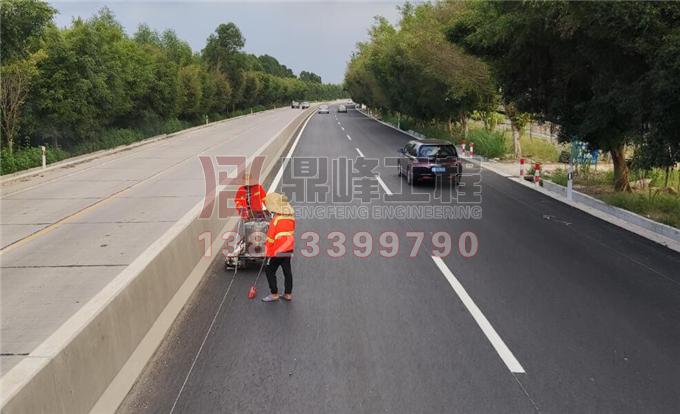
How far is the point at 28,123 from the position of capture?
2741cm

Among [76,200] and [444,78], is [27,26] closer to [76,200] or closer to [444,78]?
[76,200]

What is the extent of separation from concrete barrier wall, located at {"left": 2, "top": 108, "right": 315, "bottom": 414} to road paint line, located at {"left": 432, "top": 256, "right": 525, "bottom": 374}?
395cm

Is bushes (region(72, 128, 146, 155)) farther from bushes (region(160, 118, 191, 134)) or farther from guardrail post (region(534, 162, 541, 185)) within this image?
guardrail post (region(534, 162, 541, 185))

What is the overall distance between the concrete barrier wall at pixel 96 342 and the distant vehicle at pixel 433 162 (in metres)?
10.8

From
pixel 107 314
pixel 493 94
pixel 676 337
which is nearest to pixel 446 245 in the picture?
pixel 676 337

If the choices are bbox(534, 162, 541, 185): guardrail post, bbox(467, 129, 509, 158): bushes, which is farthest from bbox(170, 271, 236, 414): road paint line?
bbox(467, 129, 509, 158): bushes

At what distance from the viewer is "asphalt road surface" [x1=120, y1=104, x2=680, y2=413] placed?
207 inches

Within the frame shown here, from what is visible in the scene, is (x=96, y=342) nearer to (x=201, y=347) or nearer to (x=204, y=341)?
(x=201, y=347)

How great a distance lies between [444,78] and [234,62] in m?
65.7

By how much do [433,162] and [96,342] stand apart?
14086 millimetres

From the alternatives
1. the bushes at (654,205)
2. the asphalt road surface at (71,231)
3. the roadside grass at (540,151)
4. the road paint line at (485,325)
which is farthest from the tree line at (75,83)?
the roadside grass at (540,151)

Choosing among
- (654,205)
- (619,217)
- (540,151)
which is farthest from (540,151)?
(619,217)

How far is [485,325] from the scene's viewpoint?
6.93 m

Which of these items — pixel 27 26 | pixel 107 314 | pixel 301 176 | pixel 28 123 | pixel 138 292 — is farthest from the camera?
pixel 28 123
